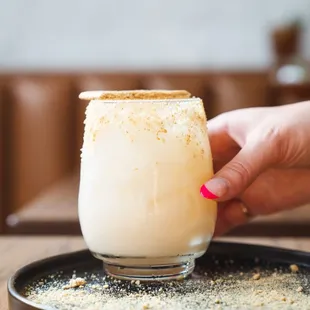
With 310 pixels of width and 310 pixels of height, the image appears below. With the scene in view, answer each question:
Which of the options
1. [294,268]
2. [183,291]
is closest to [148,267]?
[183,291]

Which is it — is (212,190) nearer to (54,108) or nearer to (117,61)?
(54,108)

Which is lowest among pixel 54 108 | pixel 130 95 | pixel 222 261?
pixel 54 108

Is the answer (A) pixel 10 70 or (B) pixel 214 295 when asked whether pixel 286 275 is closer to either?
(B) pixel 214 295

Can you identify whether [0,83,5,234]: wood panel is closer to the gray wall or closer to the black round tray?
the gray wall

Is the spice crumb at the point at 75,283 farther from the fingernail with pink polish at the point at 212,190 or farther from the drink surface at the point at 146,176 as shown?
the fingernail with pink polish at the point at 212,190

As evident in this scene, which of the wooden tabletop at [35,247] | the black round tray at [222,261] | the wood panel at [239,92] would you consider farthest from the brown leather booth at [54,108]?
the black round tray at [222,261]

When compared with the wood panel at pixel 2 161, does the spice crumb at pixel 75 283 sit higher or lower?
higher
